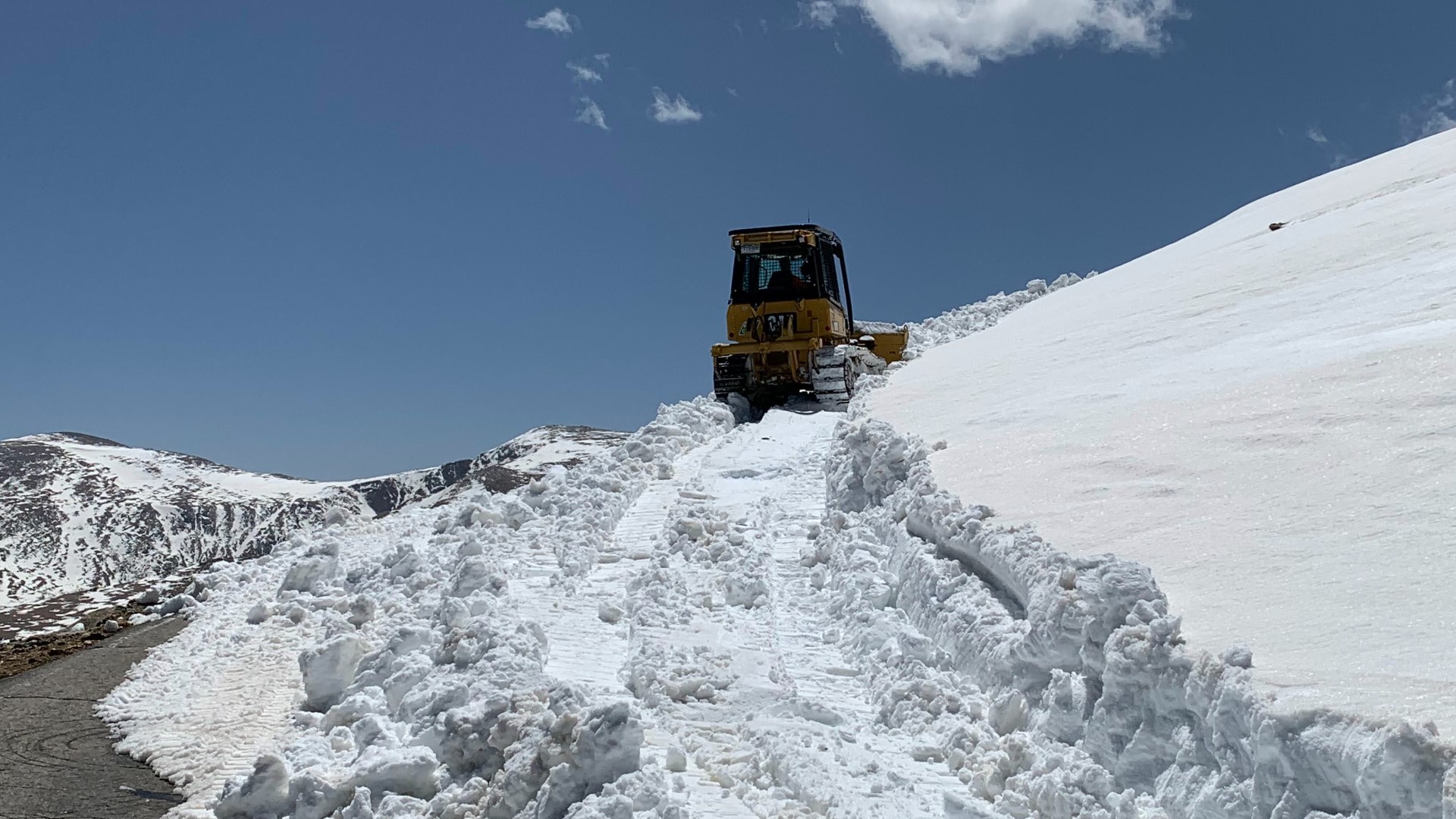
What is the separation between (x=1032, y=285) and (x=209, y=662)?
2062 centimetres

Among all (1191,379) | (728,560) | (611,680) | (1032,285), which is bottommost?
(611,680)

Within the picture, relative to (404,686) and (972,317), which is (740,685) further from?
(972,317)

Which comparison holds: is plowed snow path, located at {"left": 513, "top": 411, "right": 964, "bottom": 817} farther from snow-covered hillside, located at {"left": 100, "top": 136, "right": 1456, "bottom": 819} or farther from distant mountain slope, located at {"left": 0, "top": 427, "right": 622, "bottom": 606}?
distant mountain slope, located at {"left": 0, "top": 427, "right": 622, "bottom": 606}

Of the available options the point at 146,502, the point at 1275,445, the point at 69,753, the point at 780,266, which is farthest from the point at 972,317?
the point at 146,502

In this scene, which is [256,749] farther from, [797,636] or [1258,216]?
[1258,216]

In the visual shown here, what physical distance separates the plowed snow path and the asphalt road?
7.58ft

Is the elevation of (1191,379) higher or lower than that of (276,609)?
higher

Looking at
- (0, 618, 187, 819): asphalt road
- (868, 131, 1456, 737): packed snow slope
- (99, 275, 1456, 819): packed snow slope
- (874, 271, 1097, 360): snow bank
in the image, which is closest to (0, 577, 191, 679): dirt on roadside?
(0, 618, 187, 819): asphalt road

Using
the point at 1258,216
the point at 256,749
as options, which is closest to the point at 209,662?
the point at 256,749

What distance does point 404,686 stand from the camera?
6.07 metres

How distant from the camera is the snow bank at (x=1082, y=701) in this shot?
134 inches

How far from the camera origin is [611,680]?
245 inches

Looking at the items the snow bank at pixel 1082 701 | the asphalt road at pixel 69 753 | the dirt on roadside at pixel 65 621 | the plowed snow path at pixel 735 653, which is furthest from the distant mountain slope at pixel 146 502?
the snow bank at pixel 1082 701

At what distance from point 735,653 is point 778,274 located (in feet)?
38.8
